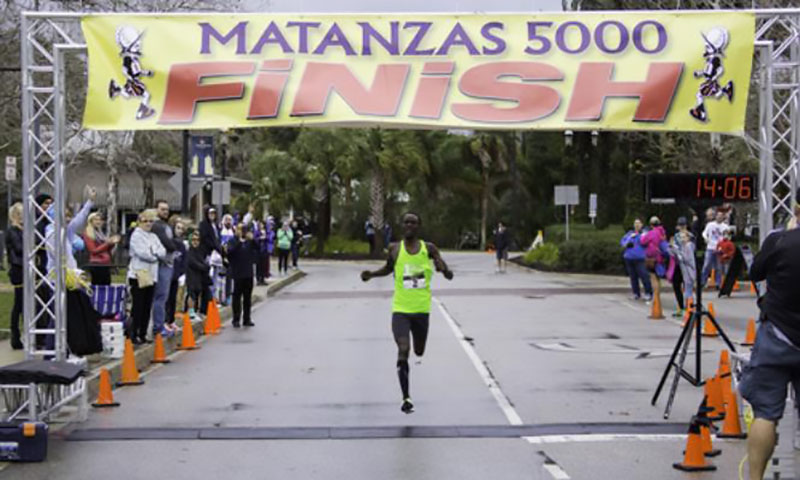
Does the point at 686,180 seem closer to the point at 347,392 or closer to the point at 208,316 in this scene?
the point at 347,392

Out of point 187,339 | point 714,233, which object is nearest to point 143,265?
point 187,339

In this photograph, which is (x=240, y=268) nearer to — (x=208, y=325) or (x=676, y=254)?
(x=208, y=325)

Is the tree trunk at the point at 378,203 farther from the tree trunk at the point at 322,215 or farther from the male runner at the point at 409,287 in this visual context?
the male runner at the point at 409,287

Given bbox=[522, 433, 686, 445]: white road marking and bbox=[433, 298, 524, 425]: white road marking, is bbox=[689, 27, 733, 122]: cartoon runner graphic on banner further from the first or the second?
bbox=[433, 298, 524, 425]: white road marking

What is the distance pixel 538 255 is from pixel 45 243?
32619 millimetres

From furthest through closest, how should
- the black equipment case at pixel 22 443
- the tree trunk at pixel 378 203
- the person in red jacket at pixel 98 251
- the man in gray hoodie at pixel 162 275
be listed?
the tree trunk at pixel 378 203 < the man in gray hoodie at pixel 162 275 < the person in red jacket at pixel 98 251 < the black equipment case at pixel 22 443

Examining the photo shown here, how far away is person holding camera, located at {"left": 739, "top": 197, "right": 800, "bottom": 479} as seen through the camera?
6.79 metres

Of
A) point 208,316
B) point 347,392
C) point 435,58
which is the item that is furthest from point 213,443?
point 208,316

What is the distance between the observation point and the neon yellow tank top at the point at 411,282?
10156mm

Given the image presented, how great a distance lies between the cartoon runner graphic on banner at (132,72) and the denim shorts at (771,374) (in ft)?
20.4

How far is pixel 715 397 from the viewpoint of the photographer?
9852 mm

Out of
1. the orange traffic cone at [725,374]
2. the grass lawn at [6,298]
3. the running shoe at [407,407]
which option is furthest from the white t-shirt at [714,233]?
the running shoe at [407,407]

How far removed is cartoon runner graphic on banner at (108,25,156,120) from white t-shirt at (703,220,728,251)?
638 inches

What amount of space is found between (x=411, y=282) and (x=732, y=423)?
309cm
